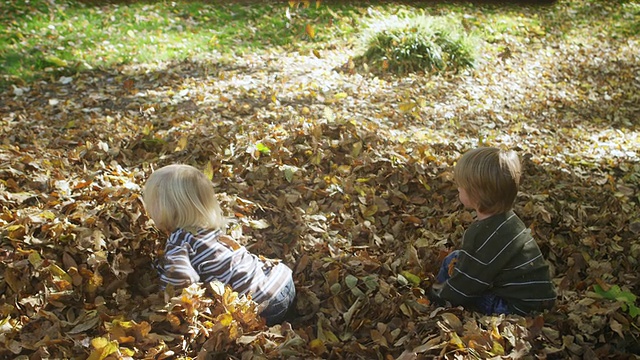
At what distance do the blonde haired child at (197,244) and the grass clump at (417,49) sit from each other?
5086mm

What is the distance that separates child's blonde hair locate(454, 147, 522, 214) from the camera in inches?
111

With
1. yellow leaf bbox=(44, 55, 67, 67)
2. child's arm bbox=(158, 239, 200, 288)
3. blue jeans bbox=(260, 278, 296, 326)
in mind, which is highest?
yellow leaf bbox=(44, 55, 67, 67)

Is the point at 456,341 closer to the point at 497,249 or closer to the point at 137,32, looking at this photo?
the point at 497,249

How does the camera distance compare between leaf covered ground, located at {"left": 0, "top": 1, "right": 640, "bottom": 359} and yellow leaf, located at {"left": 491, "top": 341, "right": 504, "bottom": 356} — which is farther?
leaf covered ground, located at {"left": 0, "top": 1, "right": 640, "bottom": 359}

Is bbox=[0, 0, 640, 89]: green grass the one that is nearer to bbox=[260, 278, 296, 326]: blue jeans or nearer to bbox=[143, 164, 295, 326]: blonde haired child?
bbox=[143, 164, 295, 326]: blonde haired child

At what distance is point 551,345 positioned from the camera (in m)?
2.70

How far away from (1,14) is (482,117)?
740 centimetres

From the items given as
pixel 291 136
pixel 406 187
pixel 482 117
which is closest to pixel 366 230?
pixel 406 187

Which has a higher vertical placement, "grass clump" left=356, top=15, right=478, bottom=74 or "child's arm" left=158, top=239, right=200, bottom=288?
"grass clump" left=356, top=15, right=478, bottom=74

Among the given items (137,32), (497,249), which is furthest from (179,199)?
(137,32)

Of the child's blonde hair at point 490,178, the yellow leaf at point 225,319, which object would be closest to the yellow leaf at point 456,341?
the child's blonde hair at point 490,178

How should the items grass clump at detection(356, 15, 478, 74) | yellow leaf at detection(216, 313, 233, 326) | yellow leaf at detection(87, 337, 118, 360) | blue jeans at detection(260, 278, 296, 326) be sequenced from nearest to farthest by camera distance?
yellow leaf at detection(87, 337, 118, 360) < yellow leaf at detection(216, 313, 233, 326) < blue jeans at detection(260, 278, 296, 326) < grass clump at detection(356, 15, 478, 74)

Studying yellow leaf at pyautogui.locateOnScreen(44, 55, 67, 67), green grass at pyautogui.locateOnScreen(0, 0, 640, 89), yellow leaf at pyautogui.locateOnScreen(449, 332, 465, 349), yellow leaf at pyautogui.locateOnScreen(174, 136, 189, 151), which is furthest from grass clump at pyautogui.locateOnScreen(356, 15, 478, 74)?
yellow leaf at pyautogui.locateOnScreen(449, 332, 465, 349)

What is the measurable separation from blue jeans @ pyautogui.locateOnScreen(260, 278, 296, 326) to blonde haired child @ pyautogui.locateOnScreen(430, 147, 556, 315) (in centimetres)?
97
